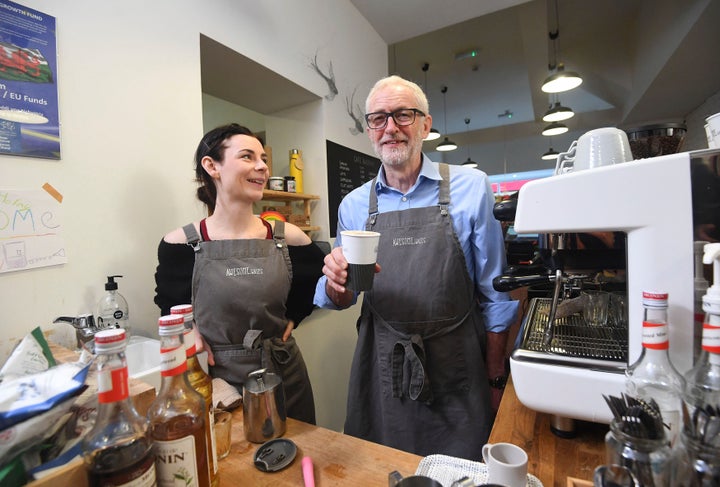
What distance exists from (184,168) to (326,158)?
1113 mm

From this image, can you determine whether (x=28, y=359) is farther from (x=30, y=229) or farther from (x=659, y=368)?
(x=659, y=368)

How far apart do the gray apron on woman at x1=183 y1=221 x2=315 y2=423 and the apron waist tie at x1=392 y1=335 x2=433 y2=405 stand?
43 cm

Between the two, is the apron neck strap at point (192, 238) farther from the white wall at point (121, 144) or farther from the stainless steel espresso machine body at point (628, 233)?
the stainless steel espresso machine body at point (628, 233)

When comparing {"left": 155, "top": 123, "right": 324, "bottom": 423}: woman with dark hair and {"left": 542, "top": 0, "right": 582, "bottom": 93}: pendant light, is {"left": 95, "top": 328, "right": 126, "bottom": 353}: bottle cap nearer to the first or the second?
{"left": 155, "top": 123, "right": 324, "bottom": 423}: woman with dark hair

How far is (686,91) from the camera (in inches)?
201

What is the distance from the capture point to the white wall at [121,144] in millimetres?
1154

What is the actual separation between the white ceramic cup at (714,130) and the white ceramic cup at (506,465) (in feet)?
2.37

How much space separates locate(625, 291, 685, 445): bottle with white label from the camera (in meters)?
0.56

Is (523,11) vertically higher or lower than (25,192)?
higher

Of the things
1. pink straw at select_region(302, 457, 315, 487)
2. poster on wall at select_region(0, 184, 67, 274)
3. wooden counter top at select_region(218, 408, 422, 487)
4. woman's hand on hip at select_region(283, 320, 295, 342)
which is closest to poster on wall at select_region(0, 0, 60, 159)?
poster on wall at select_region(0, 184, 67, 274)

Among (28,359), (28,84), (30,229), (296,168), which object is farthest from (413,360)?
(296,168)

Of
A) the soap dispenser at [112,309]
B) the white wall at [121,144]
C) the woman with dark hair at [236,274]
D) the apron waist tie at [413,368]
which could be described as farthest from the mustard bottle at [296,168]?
the apron waist tie at [413,368]

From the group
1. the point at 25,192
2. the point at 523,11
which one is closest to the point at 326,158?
the point at 25,192

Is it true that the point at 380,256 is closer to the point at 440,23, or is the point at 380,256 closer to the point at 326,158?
the point at 326,158
